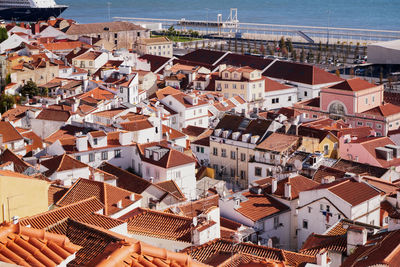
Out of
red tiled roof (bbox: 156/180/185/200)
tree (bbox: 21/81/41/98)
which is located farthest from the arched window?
red tiled roof (bbox: 156/180/185/200)

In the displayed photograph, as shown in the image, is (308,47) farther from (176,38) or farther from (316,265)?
(316,265)

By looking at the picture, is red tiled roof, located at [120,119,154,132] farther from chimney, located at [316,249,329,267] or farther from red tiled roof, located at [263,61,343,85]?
red tiled roof, located at [263,61,343,85]

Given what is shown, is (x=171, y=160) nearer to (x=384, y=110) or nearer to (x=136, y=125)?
(x=136, y=125)

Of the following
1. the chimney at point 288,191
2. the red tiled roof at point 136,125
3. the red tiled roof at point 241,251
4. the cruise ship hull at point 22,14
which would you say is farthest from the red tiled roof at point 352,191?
the cruise ship hull at point 22,14

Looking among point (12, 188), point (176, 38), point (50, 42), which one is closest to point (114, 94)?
point (50, 42)

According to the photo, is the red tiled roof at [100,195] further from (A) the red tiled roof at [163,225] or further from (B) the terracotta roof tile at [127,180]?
(B) the terracotta roof tile at [127,180]
